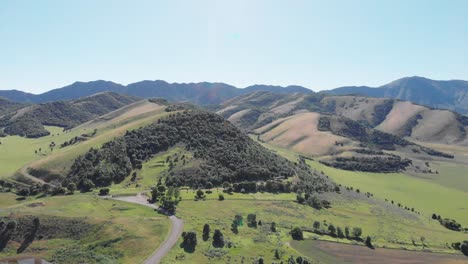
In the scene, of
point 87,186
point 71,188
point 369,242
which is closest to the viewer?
point 369,242

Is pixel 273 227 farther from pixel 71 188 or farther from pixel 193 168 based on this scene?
pixel 71 188

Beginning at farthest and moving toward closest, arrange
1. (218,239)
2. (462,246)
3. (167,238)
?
(462,246), (218,239), (167,238)

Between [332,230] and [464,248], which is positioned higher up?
[332,230]

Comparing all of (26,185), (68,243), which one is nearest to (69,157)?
(26,185)

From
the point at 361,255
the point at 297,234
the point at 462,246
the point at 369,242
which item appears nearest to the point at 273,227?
the point at 297,234

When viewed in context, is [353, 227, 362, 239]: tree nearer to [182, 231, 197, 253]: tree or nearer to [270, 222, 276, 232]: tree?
[270, 222, 276, 232]: tree

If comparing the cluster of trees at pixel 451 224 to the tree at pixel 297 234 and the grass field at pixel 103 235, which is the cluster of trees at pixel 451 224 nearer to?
the tree at pixel 297 234

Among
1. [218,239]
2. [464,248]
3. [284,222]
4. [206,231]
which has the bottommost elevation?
[464,248]

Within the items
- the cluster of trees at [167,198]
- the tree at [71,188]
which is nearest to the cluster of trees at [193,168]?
the tree at [71,188]
